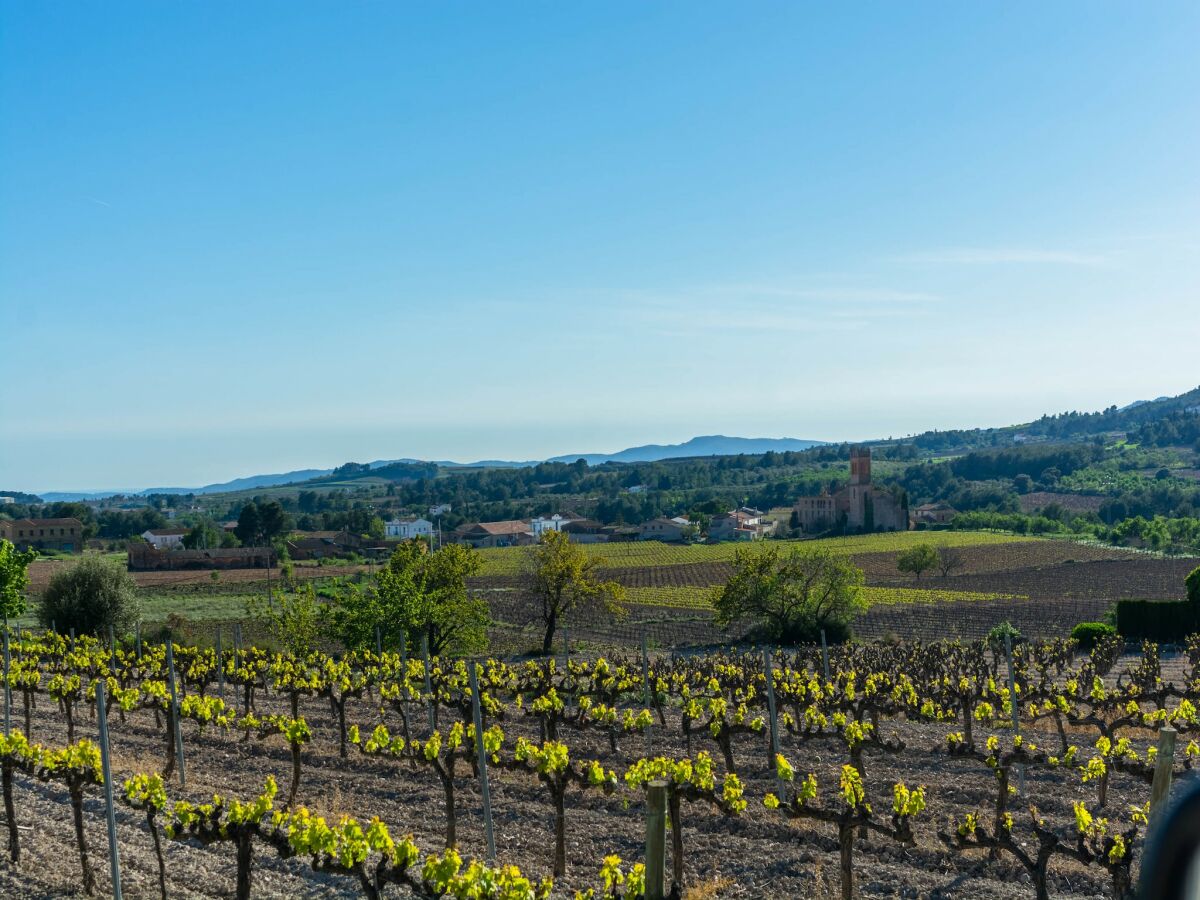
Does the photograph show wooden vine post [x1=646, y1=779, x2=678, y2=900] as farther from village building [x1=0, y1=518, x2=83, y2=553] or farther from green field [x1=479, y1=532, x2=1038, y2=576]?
village building [x1=0, y1=518, x2=83, y2=553]

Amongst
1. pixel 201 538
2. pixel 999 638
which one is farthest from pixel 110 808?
pixel 201 538

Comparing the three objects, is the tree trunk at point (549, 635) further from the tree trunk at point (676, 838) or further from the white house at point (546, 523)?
the white house at point (546, 523)

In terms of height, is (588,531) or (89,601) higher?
(89,601)

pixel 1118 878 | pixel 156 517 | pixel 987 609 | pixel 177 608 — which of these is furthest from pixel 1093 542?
pixel 156 517

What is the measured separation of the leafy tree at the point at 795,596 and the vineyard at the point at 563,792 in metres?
17.6

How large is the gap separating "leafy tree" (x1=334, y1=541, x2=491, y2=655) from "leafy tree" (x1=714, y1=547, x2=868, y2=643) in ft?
40.2

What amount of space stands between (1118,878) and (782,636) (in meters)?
32.3

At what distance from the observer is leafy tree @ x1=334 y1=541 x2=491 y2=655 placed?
2486cm

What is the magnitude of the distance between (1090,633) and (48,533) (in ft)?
325

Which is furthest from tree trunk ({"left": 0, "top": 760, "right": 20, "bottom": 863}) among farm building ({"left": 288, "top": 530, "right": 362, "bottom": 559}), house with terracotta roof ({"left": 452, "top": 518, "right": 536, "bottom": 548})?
house with terracotta roof ({"left": 452, "top": 518, "right": 536, "bottom": 548})

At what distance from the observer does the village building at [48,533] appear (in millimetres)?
99688

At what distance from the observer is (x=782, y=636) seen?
40.3 m

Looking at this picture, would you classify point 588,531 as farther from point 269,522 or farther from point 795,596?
point 795,596

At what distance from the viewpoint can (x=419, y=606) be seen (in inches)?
1005
